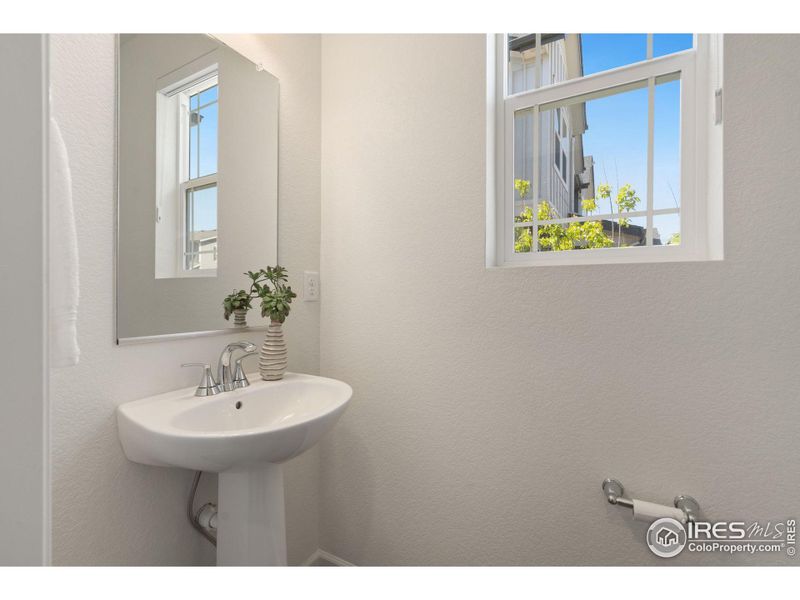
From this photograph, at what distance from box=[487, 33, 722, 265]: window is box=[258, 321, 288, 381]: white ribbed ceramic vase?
73cm

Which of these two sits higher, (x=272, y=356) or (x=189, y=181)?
(x=189, y=181)

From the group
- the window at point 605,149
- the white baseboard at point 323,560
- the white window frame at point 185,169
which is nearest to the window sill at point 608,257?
the window at point 605,149

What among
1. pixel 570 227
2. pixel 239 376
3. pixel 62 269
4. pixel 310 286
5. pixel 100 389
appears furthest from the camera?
pixel 310 286

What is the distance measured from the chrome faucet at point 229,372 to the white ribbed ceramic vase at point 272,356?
0.24 feet

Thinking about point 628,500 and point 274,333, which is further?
point 274,333

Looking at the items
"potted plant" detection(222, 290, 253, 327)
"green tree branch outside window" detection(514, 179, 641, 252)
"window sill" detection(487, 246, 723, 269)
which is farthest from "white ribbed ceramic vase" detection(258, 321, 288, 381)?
"green tree branch outside window" detection(514, 179, 641, 252)

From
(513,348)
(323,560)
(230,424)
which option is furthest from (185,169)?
(323,560)

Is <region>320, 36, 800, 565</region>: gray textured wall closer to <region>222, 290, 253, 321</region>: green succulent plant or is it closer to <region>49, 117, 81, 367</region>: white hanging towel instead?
<region>222, 290, 253, 321</region>: green succulent plant

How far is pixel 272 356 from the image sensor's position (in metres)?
1.18

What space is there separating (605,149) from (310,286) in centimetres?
112

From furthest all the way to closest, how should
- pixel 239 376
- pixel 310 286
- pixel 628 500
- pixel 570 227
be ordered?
pixel 310 286
pixel 570 227
pixel 239 376
pixel 628 500

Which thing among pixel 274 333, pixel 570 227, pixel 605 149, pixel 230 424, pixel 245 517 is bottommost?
pixel 245 517

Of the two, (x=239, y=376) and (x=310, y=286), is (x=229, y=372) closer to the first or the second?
(x=239, y=376)
